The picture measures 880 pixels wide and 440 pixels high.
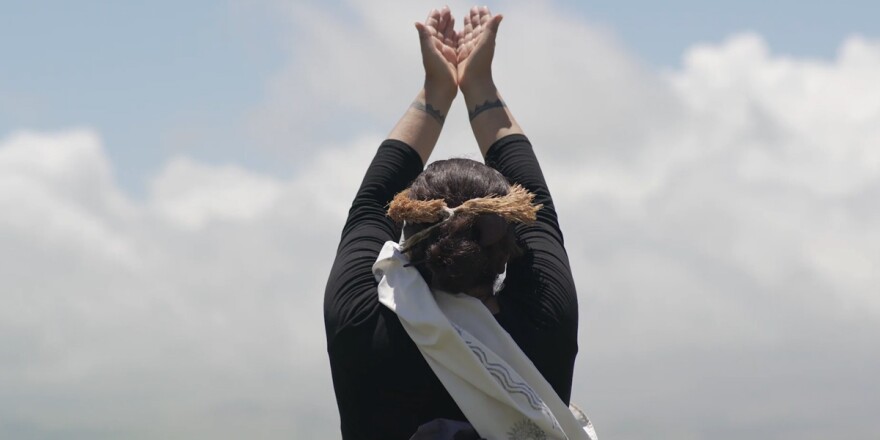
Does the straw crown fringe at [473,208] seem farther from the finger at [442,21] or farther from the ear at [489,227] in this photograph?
the finger at [442,21]

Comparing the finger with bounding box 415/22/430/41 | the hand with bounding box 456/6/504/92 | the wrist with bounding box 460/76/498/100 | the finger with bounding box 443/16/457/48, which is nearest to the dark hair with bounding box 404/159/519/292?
the wrist with bounding box 460/76/498/100

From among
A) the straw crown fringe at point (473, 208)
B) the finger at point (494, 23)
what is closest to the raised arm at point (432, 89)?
the finger at point (494, 23)

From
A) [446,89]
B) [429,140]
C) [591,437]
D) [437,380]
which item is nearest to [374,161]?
[429,140]

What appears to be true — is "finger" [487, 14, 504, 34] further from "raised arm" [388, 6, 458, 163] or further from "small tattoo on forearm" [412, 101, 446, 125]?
"small tattoo on forearm" [412, 101, 446, 125]

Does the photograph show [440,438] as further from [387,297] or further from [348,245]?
[348,245]

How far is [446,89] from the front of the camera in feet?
20.6

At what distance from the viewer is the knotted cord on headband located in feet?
16.5

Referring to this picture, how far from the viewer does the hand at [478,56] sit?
249 inches

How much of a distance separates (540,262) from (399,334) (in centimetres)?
68

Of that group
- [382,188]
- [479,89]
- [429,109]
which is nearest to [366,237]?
[382,188]

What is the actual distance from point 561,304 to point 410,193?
75 centimetres

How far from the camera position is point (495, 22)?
6531 mm

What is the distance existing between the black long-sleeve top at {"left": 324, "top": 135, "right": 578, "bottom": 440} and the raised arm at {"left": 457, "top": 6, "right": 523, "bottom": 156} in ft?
2.10

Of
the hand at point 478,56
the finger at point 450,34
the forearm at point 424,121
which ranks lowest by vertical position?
the forearm at point 424,121
